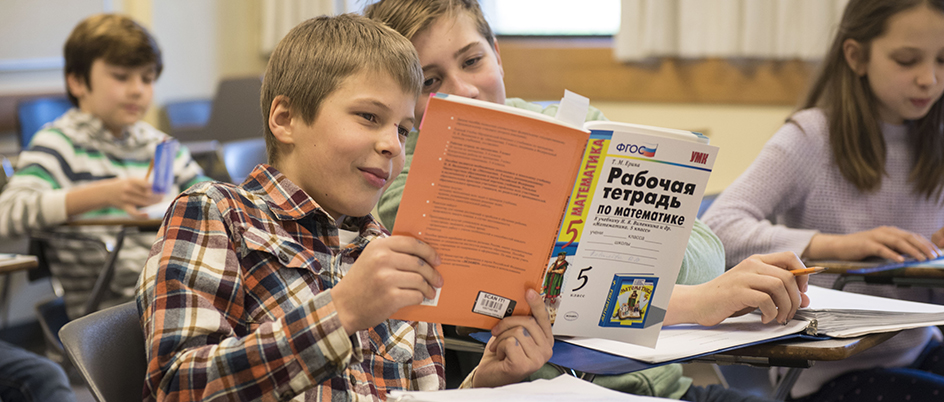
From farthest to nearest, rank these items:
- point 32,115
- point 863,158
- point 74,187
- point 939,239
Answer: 1. point 32,115
2. point 74,187
3. point 863,158
4. point 939,239

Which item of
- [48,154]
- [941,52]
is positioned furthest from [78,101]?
[941,52]

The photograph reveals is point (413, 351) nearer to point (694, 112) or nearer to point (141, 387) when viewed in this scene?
point (141, 387)

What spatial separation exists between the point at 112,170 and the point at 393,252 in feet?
7.14

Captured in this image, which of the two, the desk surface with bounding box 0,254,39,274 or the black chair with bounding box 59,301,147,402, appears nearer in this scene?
the black chair with bounding box 59,301,147,402

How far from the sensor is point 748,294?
38.6 inches

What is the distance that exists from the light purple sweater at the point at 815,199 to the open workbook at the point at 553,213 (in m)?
0.86

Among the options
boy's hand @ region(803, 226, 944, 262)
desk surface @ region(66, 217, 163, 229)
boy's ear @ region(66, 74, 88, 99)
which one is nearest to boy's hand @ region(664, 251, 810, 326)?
boy's hand @ region(803, 226, 944, 262)

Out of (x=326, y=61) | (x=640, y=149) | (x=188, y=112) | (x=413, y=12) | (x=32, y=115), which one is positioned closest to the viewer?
(x=640, y=149)

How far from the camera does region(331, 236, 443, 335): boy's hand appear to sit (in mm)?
711

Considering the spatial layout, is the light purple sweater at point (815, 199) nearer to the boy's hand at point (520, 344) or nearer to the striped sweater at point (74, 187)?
the boy's hand at point (520, 344)

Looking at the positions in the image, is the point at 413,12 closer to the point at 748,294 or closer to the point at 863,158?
Result: the point at 748,294

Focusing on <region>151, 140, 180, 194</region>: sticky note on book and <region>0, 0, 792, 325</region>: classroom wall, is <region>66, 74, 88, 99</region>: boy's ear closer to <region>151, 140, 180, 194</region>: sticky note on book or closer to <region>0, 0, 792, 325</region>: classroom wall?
<region>151, 140, 180, 194</region>: sticky note on book

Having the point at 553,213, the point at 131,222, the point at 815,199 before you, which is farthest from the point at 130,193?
the point at 815,199

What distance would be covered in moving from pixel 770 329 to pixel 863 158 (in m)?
1.01
